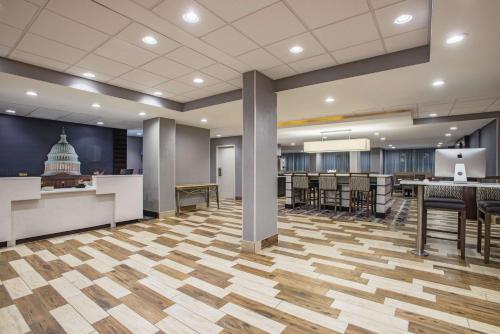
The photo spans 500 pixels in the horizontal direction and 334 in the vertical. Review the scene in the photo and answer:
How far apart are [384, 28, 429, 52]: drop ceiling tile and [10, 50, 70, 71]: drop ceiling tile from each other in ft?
14.3

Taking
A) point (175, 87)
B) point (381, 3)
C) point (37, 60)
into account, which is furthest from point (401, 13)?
point (37, 60)

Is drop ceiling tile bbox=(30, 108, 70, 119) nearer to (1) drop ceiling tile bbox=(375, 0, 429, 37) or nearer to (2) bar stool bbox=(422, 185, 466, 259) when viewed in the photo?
(1) drop ceiling tile bbox=(375, 0, 429, 37)

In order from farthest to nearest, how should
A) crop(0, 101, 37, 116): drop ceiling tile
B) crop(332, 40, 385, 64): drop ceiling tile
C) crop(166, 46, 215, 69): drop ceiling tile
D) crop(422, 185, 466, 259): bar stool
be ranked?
crop(0, 101, 37, 116): drop ceiling tile → crop(422, 185, 466, 259): bar stool → crop(166, 46, 215, 69): drop ceiling tile → crop(332, 40, 385, 64): drop ceiling tile

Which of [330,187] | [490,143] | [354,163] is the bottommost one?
[330,187]

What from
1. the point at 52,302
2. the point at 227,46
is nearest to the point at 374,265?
the point at 227,46

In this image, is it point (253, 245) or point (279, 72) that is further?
point (279, 72)

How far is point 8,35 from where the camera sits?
9.00 feet

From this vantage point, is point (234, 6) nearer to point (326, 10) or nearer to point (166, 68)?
point (326, 10)

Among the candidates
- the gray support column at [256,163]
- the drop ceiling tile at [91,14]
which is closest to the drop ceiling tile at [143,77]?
the drop ceiling tile at [91,14]

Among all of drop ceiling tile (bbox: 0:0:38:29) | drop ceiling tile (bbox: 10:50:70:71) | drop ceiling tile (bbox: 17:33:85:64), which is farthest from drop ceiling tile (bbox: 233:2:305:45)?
drop ceiling tile (bbox: 10:50:70:71)

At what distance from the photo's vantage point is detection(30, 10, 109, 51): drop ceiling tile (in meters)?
2.47

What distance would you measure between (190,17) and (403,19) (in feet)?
6.94

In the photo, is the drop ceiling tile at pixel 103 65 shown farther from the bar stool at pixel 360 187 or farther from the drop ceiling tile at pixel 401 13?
the bar stool at pixel 360 187

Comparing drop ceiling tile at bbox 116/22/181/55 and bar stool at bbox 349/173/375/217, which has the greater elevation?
drop ceiling tile at bbox 116/22/181/55
